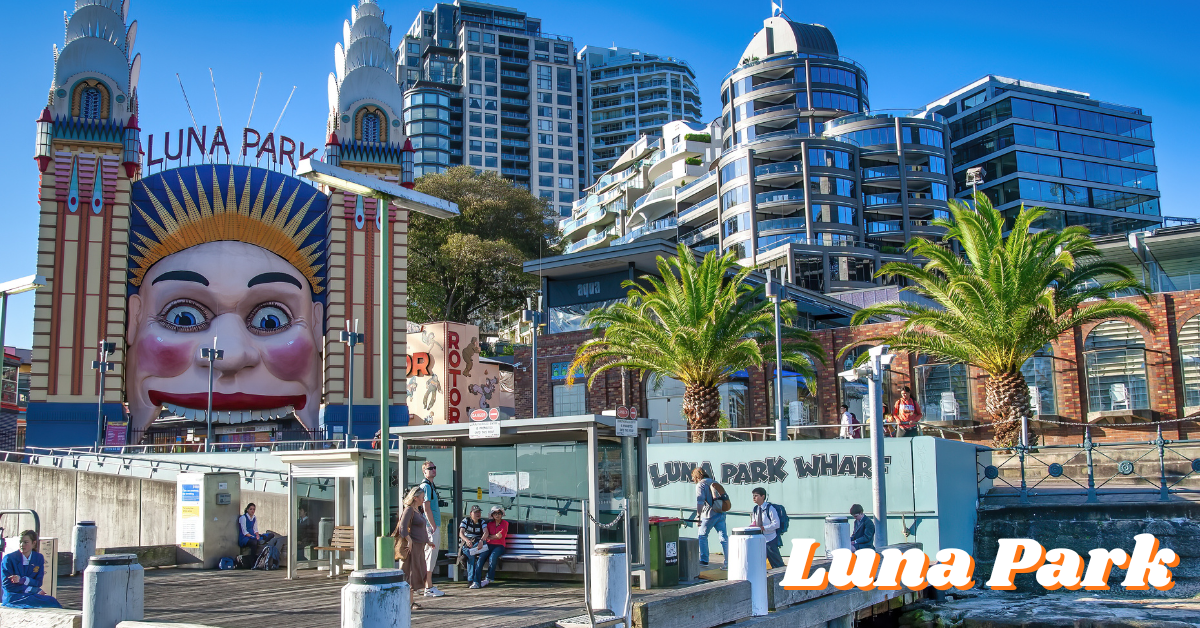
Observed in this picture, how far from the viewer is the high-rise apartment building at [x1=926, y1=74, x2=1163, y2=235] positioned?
280 feet

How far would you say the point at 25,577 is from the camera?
444 inches

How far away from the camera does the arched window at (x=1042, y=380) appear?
113 feet

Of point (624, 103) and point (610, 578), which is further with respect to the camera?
point (624, 103)

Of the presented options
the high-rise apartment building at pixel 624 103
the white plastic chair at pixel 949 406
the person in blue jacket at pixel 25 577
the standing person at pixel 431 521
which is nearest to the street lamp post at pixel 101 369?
the standing person at pixel 431 521

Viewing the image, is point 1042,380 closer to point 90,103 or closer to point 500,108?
point 90,103

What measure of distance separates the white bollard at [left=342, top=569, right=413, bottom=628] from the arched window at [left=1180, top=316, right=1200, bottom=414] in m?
31.2

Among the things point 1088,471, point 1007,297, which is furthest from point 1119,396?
point 1088,471

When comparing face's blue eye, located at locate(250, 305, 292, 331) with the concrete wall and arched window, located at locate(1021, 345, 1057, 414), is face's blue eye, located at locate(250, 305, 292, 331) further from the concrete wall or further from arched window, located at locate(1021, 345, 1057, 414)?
arched window, located at locate(1021, 345, 1057, 414)

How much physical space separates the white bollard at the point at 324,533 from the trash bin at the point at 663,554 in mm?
6180

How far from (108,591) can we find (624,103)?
444ft

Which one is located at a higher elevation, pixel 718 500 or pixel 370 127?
pixel 370 127

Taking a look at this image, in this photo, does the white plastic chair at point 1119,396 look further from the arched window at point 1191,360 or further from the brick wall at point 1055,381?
the arched window at point 1191,360

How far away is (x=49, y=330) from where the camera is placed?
119 ft

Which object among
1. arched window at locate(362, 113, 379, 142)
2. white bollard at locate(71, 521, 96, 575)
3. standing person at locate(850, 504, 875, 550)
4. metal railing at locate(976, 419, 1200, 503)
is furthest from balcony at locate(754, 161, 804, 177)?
white bollard at locate(71, 521, 96, 575)
